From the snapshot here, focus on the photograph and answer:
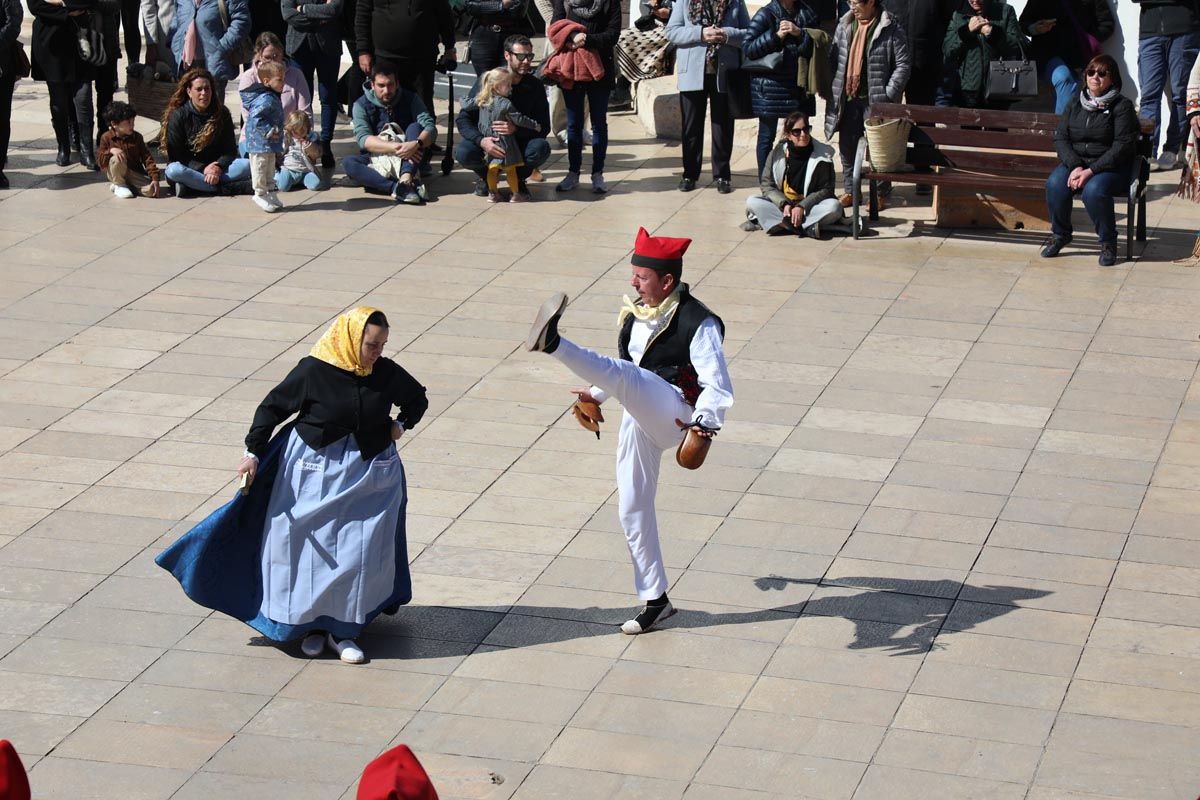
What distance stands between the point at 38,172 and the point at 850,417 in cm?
878

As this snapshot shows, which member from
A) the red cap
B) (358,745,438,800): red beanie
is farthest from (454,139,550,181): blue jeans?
(358,745,438,800): red beanie

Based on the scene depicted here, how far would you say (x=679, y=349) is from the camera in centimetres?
798

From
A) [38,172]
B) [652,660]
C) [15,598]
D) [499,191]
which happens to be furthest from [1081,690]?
[38,172]

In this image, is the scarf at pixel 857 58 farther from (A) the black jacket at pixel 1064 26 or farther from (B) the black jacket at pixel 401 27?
(B) the black jacket at pixel 401 27

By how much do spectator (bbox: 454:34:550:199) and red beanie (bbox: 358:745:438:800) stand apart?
1175 cm

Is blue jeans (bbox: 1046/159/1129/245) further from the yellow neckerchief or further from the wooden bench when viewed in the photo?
the yellow neckerchief

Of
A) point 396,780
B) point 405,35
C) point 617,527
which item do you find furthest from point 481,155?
point 396,780

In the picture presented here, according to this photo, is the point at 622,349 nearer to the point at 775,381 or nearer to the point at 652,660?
the point at 652,660

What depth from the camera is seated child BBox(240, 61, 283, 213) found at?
50.8ft

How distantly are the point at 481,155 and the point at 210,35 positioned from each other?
10.3 ft

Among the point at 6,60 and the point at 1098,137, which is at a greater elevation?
the point at 6,60

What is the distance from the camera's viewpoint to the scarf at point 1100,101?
543 inches

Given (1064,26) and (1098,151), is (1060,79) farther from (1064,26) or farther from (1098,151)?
(1098,151)

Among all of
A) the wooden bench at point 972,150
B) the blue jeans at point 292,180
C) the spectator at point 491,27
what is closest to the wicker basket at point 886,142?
the wooden bench at point 972,150
